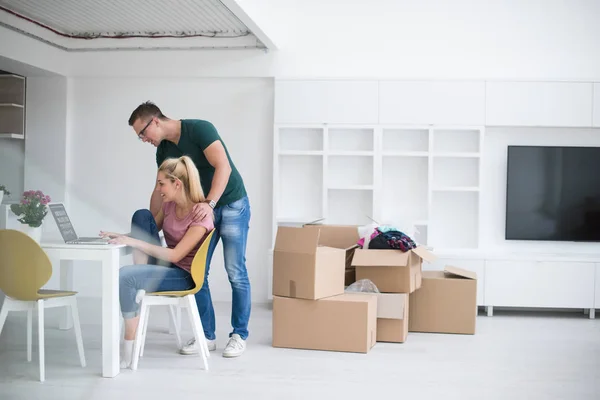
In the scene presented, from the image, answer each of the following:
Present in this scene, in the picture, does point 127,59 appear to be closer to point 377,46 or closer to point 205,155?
point 377,46

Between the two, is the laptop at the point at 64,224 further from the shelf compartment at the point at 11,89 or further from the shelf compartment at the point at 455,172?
the shelf compartment at the point at 455,172

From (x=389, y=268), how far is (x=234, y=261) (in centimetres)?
86

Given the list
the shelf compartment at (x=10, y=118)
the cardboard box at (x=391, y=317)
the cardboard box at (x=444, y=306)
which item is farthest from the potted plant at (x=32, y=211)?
the cardboard box at (x=444, y=306)

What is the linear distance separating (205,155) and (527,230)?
2584 millimetres

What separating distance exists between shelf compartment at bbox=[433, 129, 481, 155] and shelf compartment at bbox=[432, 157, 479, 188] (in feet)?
0.22

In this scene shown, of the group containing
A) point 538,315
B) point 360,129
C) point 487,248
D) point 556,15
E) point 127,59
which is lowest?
point 538,315

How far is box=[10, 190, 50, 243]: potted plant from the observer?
1.09m

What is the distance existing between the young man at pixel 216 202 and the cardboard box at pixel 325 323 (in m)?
0.20

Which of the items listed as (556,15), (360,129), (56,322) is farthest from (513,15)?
(56,322)

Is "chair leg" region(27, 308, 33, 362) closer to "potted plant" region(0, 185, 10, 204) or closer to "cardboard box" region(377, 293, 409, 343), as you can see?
"potted plant" region(0, 185, 10, 204)

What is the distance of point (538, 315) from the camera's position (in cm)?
445

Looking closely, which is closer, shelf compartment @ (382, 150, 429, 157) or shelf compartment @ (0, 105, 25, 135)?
shelf compartment @ (0, 105, 25, 135)

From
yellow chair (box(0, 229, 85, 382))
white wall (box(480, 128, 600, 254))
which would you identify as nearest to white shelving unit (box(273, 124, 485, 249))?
white wall (box(480, 128, 600, 254))

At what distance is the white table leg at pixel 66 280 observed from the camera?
1279mm
